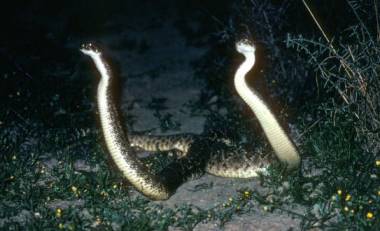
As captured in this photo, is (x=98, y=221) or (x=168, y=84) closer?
(x=98, y=221)

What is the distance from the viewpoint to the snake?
5.06 metres

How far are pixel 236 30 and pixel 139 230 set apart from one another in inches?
183

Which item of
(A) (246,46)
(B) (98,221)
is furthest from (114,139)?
(A) (246,46)

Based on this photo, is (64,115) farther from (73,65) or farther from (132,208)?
(132,208)

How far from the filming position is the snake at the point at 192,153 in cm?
506

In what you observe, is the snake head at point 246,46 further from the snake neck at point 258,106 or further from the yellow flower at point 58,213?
the yellow flower at point 58,213

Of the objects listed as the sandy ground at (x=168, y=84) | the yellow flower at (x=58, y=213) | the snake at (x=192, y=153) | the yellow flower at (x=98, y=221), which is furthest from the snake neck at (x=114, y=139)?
the yellow flower at (x=58, y=213)

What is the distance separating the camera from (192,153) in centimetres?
645

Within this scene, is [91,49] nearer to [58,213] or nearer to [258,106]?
[58,213]

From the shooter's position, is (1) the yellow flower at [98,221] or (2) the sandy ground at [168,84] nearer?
(1) the yellow flower at [98,221]

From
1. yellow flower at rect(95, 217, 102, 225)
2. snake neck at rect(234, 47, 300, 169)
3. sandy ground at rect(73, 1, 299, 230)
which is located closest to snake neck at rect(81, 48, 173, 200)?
sandy ground at rect(73, 1, 299, 230)

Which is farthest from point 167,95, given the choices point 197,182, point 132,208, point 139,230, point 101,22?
point 101,22

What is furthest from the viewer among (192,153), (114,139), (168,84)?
(168,84)

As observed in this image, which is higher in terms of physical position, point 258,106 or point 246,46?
point 246,46
